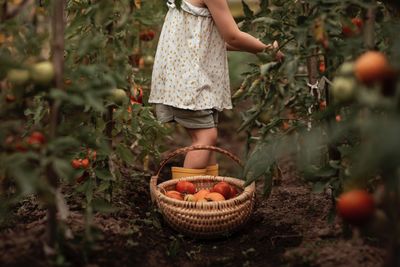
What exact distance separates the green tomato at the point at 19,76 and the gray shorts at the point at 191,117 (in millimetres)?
1096

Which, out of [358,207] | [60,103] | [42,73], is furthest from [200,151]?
[358,207]

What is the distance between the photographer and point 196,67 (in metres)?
2.47

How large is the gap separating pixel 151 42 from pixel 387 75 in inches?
96.4

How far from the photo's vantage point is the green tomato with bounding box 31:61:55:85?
1512mm

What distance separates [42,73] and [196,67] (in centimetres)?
105

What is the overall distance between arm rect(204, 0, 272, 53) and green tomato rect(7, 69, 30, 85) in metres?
1.10

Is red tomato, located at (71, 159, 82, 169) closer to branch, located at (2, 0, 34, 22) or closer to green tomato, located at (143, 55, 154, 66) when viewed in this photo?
branch, located at (2, 0, 34, 22)

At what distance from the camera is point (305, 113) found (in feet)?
7.14

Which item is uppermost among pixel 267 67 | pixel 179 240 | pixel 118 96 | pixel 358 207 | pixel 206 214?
pixel 267 67

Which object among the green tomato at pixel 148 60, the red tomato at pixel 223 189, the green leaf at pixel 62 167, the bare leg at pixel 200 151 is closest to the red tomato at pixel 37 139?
the green leaf at pixel 62 167

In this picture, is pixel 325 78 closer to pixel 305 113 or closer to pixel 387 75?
pixel 305 113

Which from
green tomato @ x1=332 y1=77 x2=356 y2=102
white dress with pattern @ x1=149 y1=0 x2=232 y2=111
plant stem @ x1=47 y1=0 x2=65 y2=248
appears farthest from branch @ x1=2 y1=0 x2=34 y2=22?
green tomato @ x1=332 y1=77 x2=356 y2=102

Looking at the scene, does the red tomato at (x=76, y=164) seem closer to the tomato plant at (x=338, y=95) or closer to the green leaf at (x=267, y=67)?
the tomato plant at (x=338, y=95)

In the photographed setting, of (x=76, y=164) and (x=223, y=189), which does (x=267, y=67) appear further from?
(x=76, y=164)
